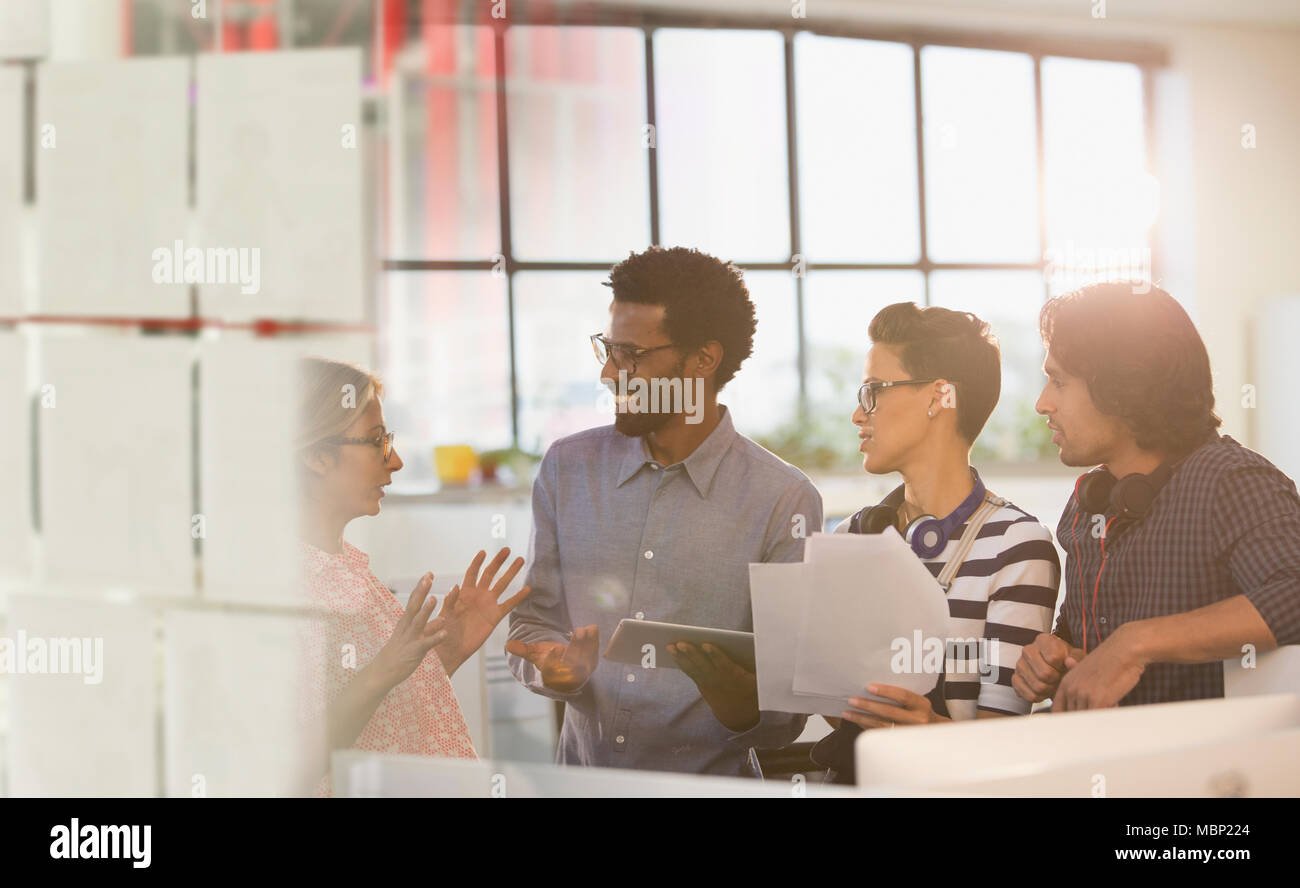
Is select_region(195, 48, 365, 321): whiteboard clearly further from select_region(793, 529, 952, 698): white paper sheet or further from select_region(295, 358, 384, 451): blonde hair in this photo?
select_region(793, 529, 952, 698): white paper sheet

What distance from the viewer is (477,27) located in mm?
4719

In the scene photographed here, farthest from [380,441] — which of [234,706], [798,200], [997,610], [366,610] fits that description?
[798,200]

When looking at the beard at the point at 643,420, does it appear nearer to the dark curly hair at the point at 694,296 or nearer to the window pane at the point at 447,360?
the dark curly hair at the point at 694,296

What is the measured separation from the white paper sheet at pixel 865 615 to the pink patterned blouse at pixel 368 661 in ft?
1.66

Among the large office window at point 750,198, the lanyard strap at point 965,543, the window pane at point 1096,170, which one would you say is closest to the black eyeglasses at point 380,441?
the lanyard strap at point 965,543

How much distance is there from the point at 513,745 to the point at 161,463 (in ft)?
7.92

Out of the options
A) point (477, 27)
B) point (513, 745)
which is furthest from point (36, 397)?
point (477, 27)

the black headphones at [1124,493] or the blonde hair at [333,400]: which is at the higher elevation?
the blonde hair at [333,400]

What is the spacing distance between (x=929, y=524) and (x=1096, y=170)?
4808 mm

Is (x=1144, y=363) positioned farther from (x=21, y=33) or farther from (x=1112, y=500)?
(x=21, y=33)

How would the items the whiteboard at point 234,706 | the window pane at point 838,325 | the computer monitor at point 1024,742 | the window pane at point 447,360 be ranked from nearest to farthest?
the computer monitor at point 1024,742, the whiteboard at point 234,706, the window pane at point 447,360, the window pane at point 838,325

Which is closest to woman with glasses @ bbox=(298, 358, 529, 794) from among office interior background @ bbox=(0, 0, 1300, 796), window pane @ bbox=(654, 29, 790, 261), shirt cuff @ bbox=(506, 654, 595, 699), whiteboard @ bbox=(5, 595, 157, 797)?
shirt cuff @ bbox=(506, 654, 595, 699)

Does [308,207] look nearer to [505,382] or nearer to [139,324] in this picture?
[139,324]

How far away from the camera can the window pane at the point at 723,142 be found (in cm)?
485
